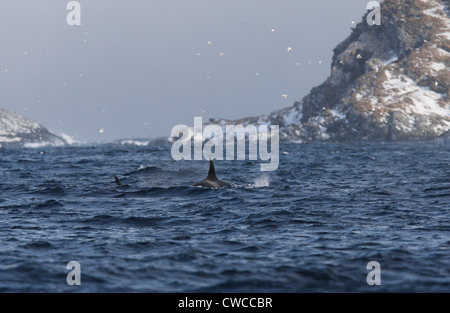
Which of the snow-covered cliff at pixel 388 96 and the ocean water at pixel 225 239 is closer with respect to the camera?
the ocean water at pixel 225 239

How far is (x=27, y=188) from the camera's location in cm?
2884

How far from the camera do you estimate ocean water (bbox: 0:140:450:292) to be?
11250 millimetres

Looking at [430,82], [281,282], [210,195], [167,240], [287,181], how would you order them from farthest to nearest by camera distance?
[430,82], [287,181], [210,195], [167,240], [281,282]

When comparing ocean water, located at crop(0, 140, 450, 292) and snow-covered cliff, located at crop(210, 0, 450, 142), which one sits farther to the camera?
snow-covered cliff, located at crop(210, 0, 450, 142)

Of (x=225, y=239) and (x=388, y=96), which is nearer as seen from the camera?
(x=225, y=239)

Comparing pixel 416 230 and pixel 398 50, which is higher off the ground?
pixel 398 50

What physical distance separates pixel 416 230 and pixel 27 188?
20447 mm

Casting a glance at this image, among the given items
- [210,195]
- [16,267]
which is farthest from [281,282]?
[210,195]

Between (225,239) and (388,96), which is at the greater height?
(388,96)

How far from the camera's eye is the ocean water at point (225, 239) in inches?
443

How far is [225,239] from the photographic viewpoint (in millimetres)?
15117

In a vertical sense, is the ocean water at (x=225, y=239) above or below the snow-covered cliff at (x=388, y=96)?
below
